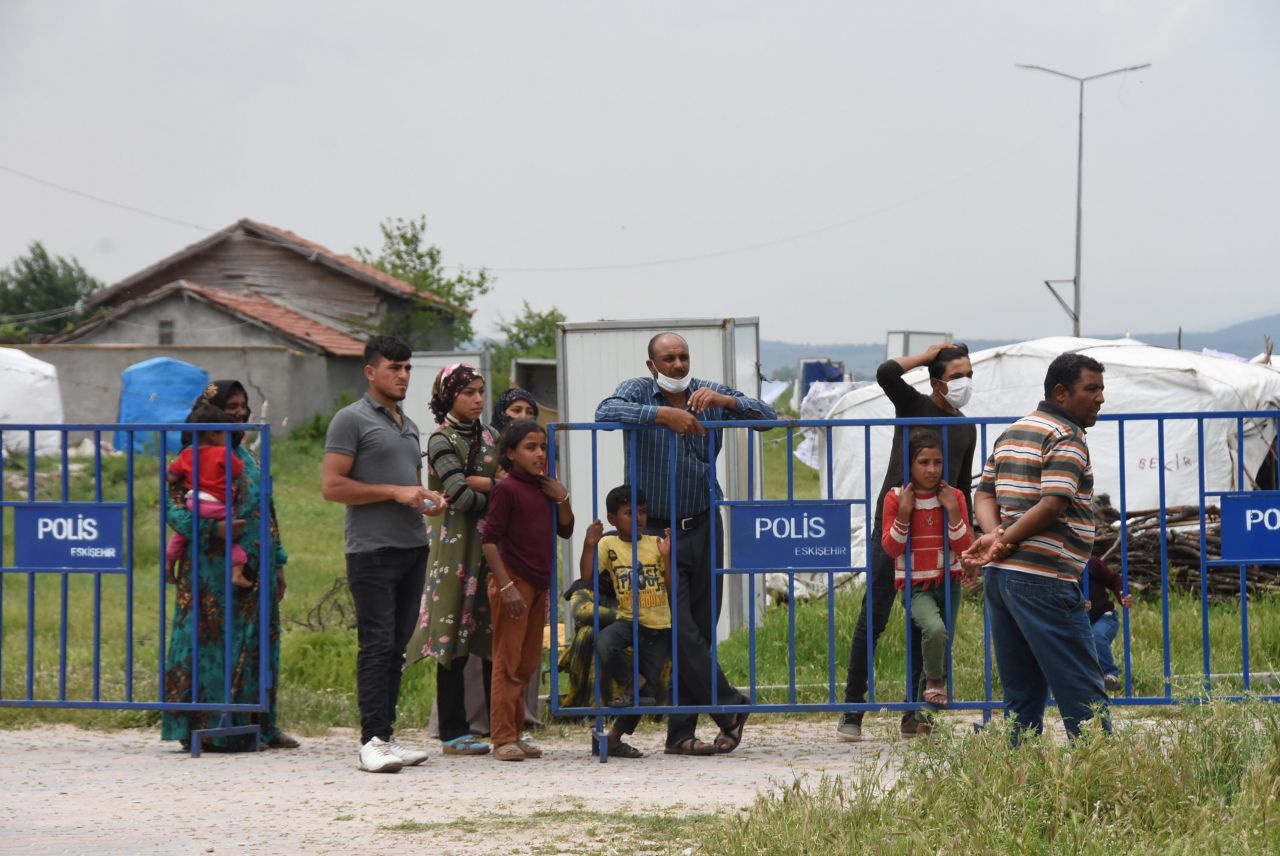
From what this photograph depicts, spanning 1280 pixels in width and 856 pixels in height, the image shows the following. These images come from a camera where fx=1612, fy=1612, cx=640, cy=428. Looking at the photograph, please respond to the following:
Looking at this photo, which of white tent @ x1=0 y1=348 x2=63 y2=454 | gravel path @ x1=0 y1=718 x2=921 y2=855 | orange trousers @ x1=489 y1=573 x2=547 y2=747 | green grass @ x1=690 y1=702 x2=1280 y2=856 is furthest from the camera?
white tent @ x1=0 y1=348 x2=63 y2=454

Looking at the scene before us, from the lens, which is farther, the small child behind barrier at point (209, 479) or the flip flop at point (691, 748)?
the small child behind barrier at point (209, 479)

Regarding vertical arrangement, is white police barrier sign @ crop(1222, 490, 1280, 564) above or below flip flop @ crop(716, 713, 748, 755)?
above

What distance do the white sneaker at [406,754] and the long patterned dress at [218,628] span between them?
0.93 meters

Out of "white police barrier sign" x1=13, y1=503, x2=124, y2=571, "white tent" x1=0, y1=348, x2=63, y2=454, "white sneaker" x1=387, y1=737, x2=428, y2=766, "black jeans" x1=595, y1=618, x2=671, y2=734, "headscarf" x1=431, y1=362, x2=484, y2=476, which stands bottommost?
"white sneaker" x1=387, y1=737, x2=428, y2=766

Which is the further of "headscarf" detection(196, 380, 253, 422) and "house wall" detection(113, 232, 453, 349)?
"house wall" detection(113, 232, 453, 349)

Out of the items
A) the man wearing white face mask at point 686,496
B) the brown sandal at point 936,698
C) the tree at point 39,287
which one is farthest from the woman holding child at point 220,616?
the tree at point 39,287

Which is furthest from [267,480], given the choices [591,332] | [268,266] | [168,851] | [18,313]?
[18,313]

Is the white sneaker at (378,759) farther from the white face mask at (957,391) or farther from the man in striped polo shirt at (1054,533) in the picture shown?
the white face mask at (957,391)

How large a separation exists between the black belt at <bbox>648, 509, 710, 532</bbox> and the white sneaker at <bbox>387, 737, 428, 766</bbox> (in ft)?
4.85

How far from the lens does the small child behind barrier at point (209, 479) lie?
7.77 meters

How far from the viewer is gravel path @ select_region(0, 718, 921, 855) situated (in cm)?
562

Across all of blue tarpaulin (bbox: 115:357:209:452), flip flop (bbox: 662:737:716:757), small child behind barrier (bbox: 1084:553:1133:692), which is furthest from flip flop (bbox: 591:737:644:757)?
blue tarpaulin (bbox: 115:357:209:452)

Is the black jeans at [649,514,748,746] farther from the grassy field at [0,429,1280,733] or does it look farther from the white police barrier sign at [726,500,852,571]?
the grassy field at [0,429,1280,733]

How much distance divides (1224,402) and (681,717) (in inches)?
398
